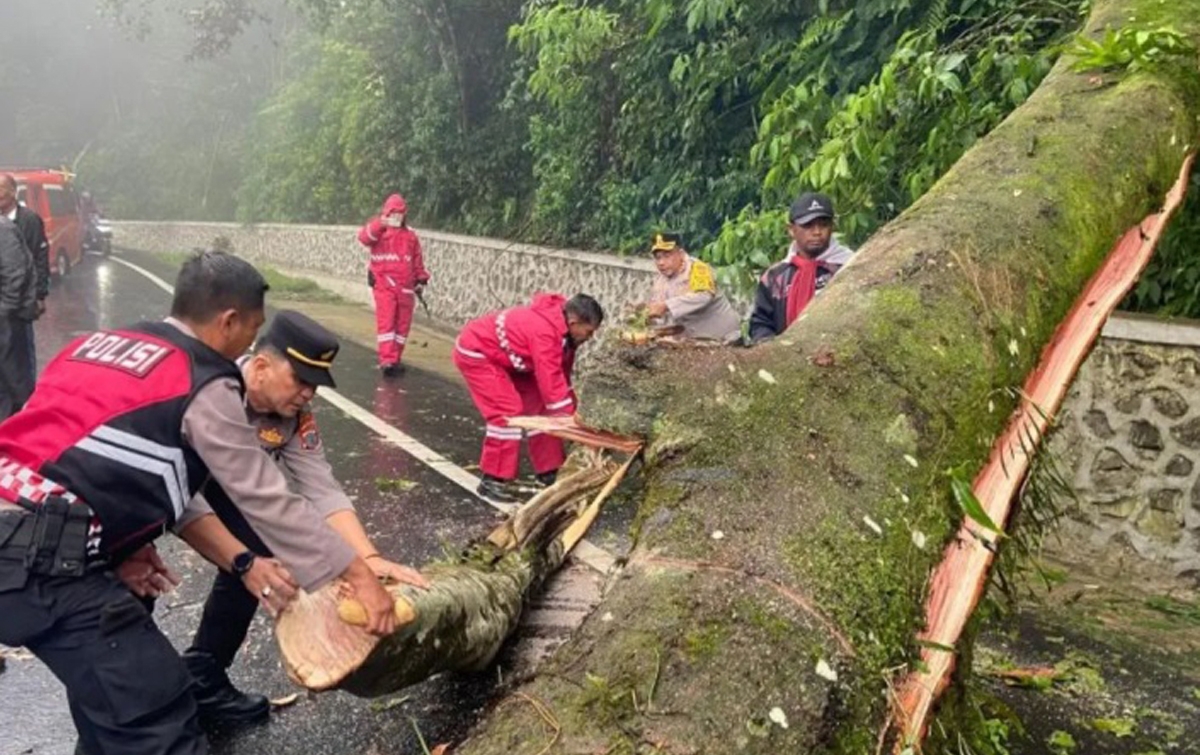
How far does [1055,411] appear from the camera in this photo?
334 centimetres

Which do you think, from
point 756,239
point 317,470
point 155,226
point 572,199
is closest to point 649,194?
point 572,199

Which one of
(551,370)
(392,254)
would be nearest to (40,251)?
(392,254)

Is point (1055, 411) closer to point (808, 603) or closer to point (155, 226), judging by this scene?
point (808, 603)

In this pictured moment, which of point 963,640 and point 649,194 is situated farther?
point 649,194

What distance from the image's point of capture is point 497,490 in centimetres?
639

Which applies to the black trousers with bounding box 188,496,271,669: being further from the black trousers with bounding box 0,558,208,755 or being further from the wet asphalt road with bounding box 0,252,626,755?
the black trousers with bounding box 0,558,208,755

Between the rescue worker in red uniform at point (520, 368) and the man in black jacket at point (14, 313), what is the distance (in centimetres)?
288

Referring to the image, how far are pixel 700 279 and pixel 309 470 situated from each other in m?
3.94

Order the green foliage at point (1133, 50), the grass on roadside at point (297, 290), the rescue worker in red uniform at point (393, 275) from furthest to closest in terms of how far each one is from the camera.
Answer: the grass on roadside at point (297, 290), the rescue worker in red uniform at point (393, 275), the green foliage at point (1133, 50)

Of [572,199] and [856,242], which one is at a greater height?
[856,242]

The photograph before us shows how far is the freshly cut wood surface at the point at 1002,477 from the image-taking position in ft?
7.47

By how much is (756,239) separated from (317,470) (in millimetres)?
4463

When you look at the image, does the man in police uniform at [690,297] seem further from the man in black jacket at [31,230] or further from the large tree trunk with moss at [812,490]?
the man in black jacket at [31,230]

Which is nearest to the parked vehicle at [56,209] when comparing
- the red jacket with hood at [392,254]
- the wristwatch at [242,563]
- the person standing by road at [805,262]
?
the red jacket with hood at [392,254]
